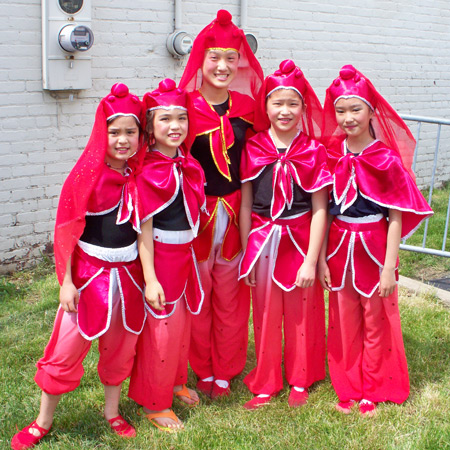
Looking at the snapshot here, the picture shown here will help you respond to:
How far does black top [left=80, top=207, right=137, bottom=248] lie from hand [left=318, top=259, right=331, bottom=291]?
3.46 ft

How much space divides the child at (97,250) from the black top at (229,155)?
14.8 inches

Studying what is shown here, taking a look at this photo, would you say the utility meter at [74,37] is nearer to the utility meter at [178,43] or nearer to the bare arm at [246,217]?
the utility meter at [178,43]

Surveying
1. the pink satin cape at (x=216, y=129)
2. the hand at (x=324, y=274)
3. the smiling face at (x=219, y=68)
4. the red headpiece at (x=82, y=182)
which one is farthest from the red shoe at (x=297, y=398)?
the smiling face at (x=219, y=68)

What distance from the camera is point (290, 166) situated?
3.07 m

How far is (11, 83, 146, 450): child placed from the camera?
2.69 m

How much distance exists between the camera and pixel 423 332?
13.6 feet

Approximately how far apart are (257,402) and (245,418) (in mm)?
167

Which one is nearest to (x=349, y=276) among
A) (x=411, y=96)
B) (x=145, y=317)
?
(x=145, y=317)

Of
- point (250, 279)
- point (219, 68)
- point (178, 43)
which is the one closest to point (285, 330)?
point (250, 279)

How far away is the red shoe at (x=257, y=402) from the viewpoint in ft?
10.9

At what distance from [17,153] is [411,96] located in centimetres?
541

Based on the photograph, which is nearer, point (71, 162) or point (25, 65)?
point (25, 65)

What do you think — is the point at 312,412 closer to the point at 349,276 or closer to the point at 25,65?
the point at 349,276

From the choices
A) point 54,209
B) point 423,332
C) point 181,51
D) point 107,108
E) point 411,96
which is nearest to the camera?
point 107,108
